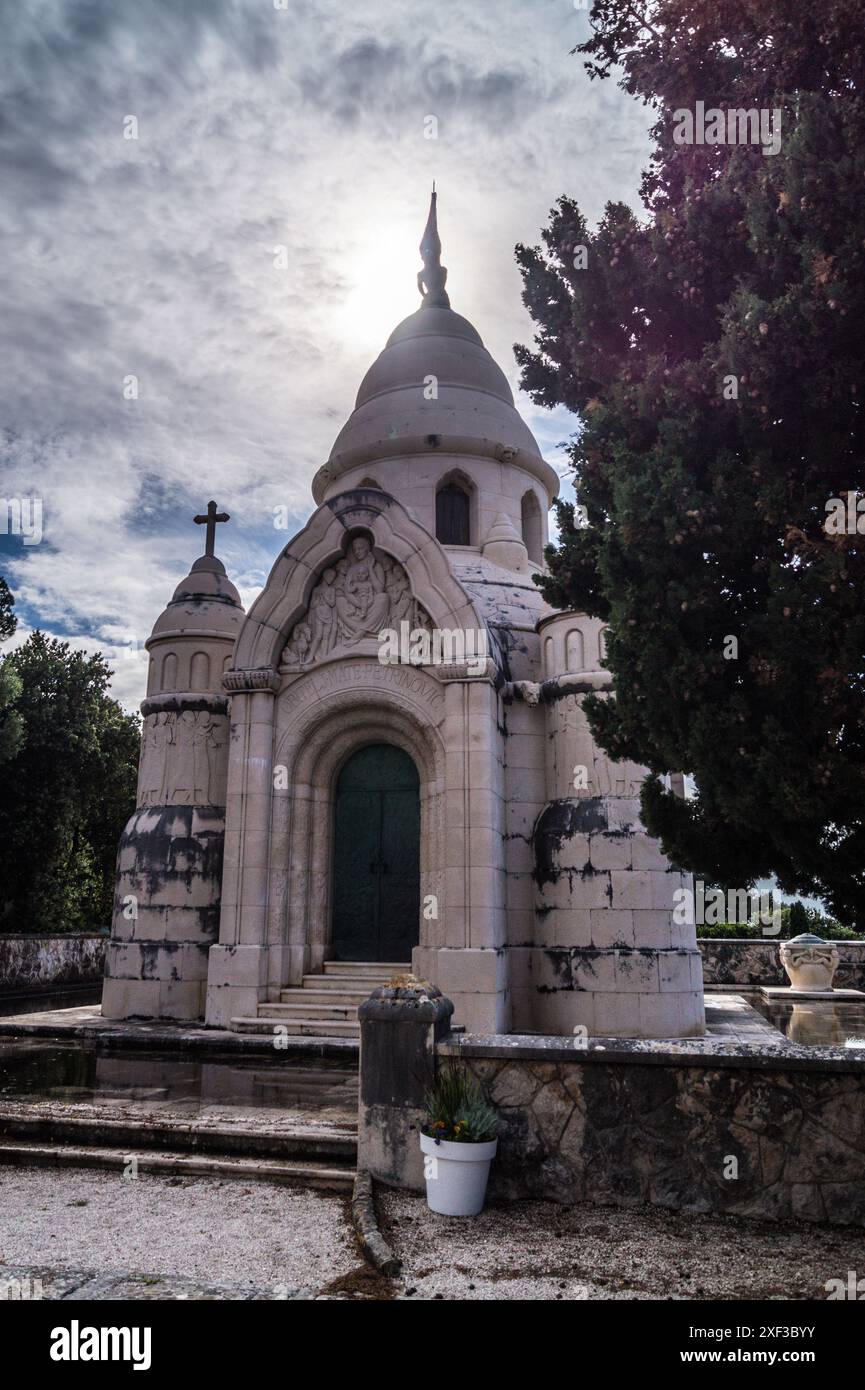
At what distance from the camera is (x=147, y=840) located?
47.8 ft

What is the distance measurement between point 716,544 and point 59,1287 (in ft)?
18.6

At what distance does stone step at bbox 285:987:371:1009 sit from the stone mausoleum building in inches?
1.2

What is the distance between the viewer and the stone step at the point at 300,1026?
12.1 meters

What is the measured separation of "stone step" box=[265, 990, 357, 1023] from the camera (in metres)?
12.4

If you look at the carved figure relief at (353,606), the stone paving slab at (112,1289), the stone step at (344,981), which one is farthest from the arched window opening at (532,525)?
the stone paving slab at (112,1289)

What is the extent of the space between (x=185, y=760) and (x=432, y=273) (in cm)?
1261

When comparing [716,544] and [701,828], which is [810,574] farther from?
[701,828]

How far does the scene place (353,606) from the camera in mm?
14203

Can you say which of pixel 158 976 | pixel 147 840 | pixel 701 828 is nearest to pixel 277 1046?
pixel 158 976

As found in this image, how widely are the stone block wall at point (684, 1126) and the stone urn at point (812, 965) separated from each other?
14.7 m
